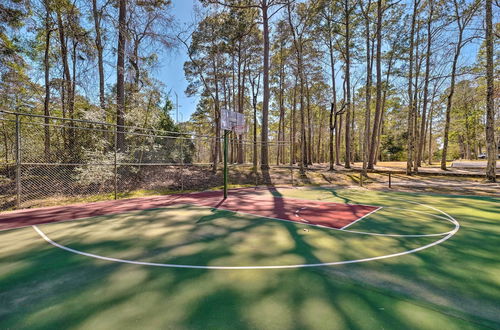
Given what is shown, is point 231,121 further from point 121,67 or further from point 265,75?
point 265,75

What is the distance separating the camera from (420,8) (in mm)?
15094

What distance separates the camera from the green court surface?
1995 mm

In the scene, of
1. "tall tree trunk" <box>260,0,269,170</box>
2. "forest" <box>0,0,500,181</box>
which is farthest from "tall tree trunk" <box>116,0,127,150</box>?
"tall tree trunk" <box>260,0,269,170</box>

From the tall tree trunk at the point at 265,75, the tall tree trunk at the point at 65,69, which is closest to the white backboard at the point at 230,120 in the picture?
the tall tree trunk at the point at 265,75

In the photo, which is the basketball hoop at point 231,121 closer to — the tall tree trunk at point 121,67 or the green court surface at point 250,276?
the green court surface at point 250,276

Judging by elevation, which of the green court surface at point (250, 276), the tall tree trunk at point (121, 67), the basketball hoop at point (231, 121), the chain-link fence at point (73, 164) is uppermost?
the tall tree trunk at point (121, 67)

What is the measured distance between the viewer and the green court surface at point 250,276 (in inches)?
78.5

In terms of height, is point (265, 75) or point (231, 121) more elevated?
point (265, 75)

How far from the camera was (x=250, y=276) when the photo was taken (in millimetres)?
2736

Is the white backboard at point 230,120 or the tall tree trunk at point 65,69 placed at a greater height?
the tall tree trunk at point 65,69

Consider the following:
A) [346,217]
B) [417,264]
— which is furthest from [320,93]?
Answer: [417,264]

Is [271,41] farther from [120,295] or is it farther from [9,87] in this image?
[120,295]

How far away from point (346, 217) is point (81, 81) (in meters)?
12.7

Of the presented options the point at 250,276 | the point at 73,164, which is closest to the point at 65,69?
the point at 73,164
